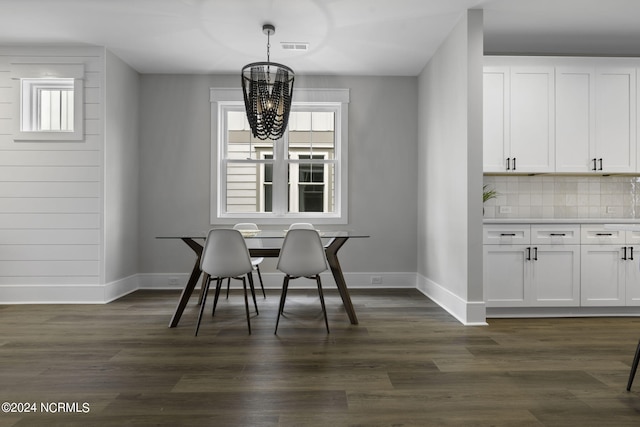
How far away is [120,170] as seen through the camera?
4723 mm

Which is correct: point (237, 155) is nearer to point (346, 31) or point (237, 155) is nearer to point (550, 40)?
point (346, 31)

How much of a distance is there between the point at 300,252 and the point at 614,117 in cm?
344

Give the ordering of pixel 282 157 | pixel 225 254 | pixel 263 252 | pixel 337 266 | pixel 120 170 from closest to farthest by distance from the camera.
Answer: pixel 225 254, pixel 263 252, pixel 337 266, pixel 120 170, pixel 282 157

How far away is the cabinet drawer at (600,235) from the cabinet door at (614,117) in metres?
0.64

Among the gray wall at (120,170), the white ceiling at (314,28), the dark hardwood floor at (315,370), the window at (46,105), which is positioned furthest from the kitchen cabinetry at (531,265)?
the window at (46,105)

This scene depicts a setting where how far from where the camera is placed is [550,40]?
4.18 meters

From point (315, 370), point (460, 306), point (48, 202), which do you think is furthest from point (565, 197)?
point (48, 202)

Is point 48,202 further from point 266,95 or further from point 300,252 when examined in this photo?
point 300,252

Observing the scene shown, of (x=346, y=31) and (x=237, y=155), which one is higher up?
(x=346, y=31)

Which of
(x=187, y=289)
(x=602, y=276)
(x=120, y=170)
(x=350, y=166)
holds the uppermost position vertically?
(x=350, y=166)

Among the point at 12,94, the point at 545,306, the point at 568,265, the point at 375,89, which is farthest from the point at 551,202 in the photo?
the point at 12,94

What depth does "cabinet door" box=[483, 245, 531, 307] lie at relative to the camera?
3.74m

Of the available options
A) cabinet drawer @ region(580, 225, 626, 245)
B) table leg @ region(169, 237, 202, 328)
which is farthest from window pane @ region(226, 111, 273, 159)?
cabinet drawer @ region(580, 225, 626, 245)

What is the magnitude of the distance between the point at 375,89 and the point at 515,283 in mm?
2999
